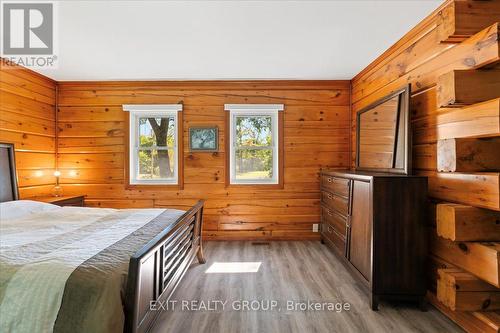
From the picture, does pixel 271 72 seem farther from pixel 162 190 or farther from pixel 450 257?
pixel 450 257

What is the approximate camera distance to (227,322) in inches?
76.0

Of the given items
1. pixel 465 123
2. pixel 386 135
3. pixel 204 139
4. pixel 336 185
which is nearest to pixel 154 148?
pixel 204 139

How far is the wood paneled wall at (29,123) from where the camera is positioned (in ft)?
10.2

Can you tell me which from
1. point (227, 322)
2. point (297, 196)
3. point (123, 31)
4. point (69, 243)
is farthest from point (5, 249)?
point (297, 196)

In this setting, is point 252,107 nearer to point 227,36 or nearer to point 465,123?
point 227,36

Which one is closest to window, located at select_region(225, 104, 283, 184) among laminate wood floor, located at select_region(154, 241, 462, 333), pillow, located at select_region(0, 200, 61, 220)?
laminate wood floor, located at select_region(154, 241, 462, 333)

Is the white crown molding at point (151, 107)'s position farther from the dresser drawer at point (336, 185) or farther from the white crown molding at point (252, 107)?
the dresser drawer at point (336, 185)

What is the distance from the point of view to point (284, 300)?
2215mm

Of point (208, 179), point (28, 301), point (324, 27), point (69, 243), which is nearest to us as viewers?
point (28, 301)

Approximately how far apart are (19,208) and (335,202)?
3474 millimetres

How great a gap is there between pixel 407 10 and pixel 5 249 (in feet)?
11.4

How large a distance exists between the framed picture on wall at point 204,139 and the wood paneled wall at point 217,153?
0.09m

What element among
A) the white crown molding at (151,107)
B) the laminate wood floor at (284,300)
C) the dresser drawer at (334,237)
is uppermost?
the white crown molding at (151,107)

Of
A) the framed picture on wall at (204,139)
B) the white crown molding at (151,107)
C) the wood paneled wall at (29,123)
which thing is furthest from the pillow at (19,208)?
the framed picture on wall at (204,139)
